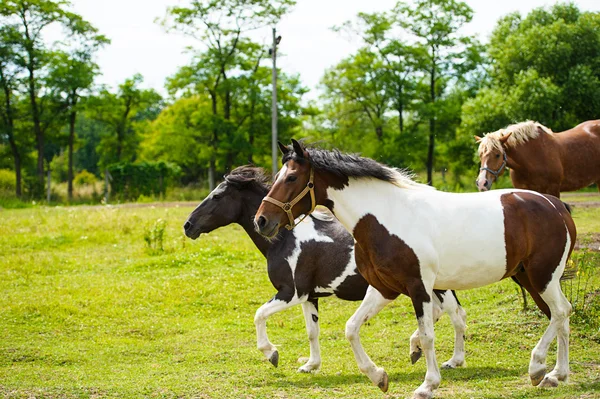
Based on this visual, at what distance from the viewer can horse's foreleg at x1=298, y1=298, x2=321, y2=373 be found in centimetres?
789

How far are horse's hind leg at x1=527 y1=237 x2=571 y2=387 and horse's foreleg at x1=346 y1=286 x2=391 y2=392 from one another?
150 centimetres

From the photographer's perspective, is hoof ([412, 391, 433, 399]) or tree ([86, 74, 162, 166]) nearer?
hoof ([412, 391, 433, 399])

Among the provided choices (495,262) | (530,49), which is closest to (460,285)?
(495,262)

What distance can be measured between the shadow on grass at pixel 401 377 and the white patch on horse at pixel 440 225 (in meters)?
1.36

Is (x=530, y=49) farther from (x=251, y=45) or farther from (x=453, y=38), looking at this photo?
(x=251, y=45)

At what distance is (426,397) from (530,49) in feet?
92.0

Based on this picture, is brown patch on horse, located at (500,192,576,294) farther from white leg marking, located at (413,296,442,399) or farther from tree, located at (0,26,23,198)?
tree, located at (0,26,23,198)

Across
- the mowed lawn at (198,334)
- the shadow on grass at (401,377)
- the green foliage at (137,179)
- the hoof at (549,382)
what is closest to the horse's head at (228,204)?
the mowed lawn at (198,334)

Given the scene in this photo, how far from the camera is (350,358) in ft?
27.9

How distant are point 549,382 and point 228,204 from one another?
446 centimetres

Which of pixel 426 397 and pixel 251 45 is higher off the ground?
pixel 251 45

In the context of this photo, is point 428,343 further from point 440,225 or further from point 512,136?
point 512,136

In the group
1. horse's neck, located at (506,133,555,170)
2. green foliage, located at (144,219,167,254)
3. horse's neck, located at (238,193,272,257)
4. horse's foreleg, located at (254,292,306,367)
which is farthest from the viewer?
green foliage, located at (144,219,167,254)

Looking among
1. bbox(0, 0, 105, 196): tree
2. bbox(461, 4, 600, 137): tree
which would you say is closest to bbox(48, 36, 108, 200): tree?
bbox(0, 0, 105, 196): tree
